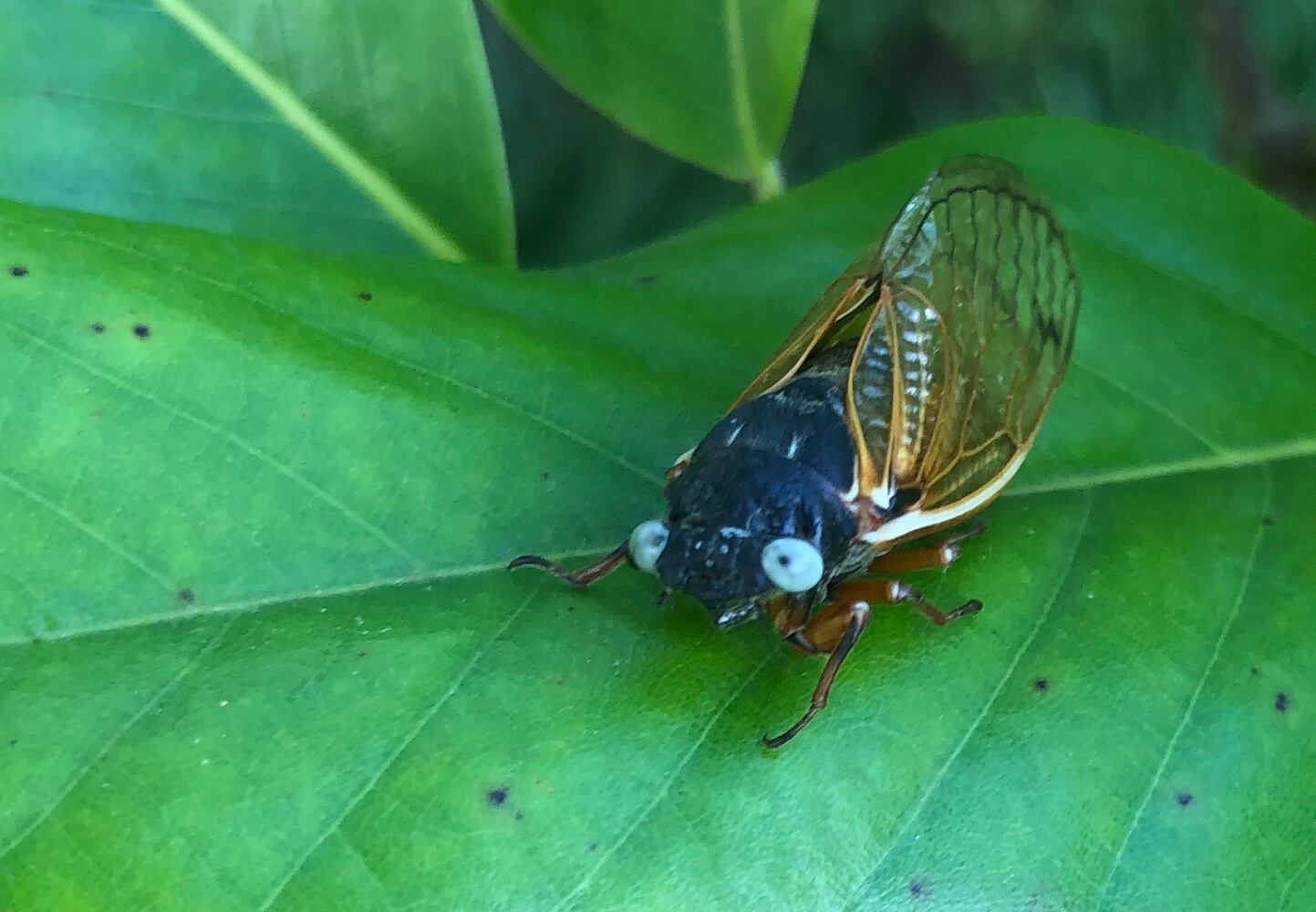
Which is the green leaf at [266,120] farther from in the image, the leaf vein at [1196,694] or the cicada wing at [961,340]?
the leaf vein at [1196,694]

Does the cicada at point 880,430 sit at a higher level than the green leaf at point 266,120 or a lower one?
lower

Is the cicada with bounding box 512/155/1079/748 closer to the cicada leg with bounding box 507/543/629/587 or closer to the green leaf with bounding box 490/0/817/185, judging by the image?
the cicada leg with bounding box 507/543/629/587

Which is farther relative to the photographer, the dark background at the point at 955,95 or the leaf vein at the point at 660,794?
the dark background at the point at 955,95

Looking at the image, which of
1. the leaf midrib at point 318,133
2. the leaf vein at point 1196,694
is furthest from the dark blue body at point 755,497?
the leaf midrib at point 318,133

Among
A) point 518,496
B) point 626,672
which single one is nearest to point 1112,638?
point 626,672

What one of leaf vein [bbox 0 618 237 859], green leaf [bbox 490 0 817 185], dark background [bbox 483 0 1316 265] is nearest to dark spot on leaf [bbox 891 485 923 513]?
leaf vein [bbox 0 618 237 859]

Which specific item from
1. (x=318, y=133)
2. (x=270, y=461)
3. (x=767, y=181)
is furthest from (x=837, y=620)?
(x=318, y=133)

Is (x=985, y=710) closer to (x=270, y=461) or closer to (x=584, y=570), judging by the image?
(x=584, y=570)
